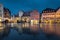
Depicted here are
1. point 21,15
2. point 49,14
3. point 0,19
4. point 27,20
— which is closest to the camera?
point 0,19

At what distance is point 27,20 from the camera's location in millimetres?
123875

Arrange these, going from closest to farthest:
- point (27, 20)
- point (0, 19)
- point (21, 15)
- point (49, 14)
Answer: point (0, 19) → point (49, 14) → point (27, 20) → point (21, 15)

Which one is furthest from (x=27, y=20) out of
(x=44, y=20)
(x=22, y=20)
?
(x=44, y=20)

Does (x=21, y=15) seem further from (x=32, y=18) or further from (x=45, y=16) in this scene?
(x=45, y=16)

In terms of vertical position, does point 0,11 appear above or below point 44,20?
above

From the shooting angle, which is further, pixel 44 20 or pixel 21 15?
pixel 21 15

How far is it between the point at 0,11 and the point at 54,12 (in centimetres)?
3770

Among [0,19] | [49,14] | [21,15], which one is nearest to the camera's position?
[0,19]

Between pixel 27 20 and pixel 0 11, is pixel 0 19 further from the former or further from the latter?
pixel 27 20

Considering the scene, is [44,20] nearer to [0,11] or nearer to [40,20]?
[40,20]

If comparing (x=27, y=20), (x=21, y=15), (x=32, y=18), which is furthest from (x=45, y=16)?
(x=21, y=15)

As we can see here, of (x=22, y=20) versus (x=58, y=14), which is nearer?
(x=58, y=14)

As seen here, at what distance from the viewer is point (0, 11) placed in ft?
348

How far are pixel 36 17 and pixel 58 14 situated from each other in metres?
16.6
